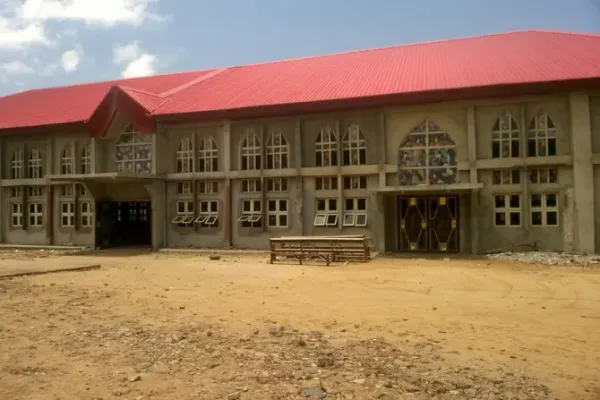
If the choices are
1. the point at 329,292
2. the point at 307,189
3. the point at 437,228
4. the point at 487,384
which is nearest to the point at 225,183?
the point at 307,189

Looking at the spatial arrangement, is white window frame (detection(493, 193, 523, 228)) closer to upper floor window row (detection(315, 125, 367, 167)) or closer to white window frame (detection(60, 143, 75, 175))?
upper floor window row (detection(315, 125, 367, 167))

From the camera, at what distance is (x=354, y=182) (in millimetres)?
21062

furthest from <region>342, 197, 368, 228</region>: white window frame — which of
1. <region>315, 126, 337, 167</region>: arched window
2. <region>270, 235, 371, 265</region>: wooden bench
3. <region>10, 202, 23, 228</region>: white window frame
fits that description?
<region>10, 202, 23, 228</region>: white window frame

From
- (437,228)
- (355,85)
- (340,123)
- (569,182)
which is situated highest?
(355,85)

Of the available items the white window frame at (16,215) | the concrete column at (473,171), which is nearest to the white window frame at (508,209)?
the concrete column at (473,171)

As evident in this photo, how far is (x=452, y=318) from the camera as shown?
27.8 ft

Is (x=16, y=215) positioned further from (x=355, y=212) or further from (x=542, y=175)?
(x=542, y=175)

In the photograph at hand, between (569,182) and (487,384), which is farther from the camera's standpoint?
(569,182)

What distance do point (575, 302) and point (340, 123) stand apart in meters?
12.9

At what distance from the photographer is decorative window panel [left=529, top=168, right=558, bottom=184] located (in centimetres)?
1866

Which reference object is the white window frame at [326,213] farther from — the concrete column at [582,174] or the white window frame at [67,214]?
the white window frame at [67,214]

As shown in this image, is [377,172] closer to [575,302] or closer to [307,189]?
[307,189]

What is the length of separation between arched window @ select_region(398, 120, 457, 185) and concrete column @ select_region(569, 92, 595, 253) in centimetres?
402

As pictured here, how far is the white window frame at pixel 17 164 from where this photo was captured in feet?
88.4
